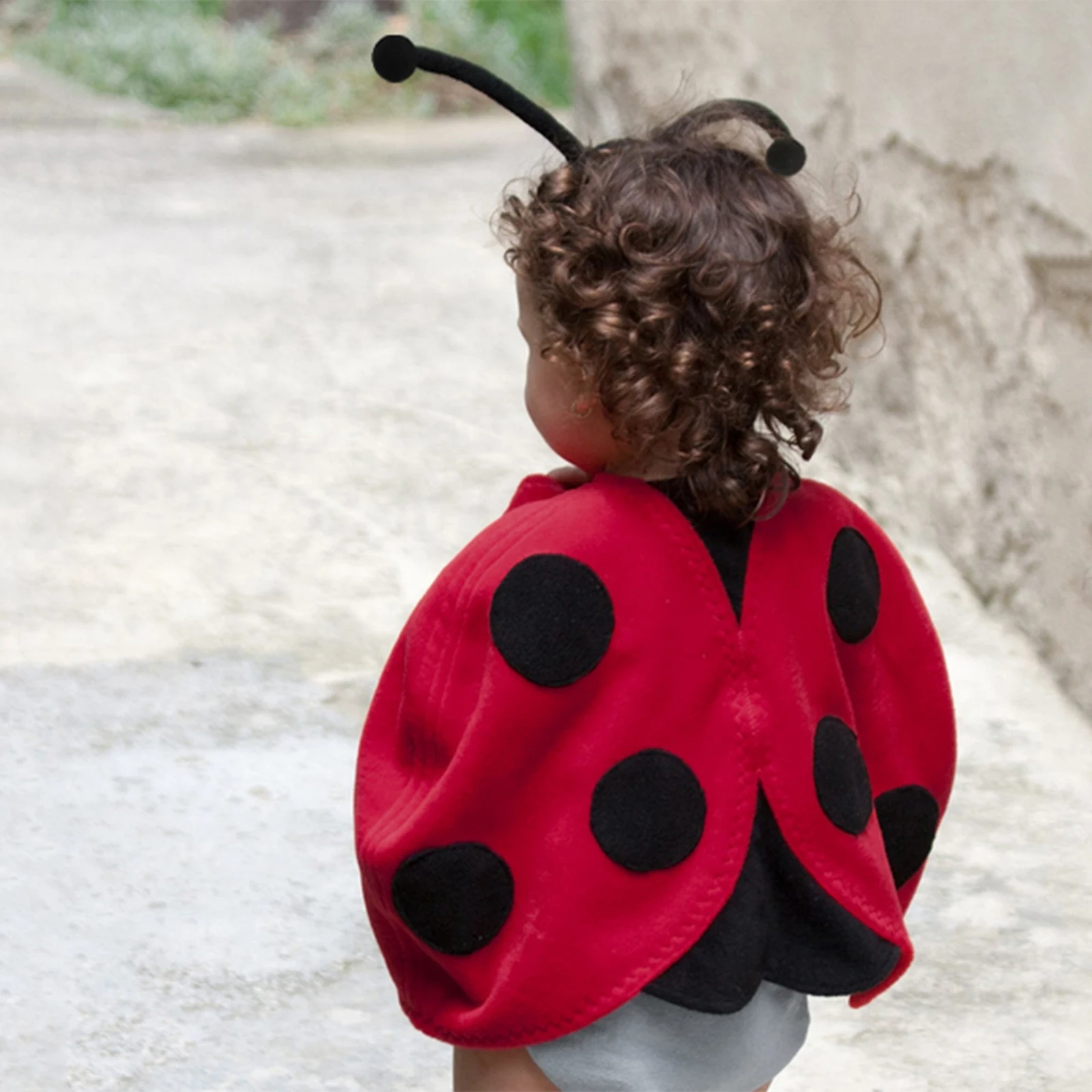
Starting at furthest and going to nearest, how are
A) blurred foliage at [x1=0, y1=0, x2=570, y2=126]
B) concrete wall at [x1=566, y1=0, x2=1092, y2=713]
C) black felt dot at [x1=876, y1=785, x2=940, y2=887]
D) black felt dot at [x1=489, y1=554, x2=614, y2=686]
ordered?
1. blurred foliage at [x1=0, y1=0, x2=570, y2=126]
2. concrete wall at [x1=566, y1=0, x2=1092, y2=713]
3. black felt dot at [x1=876, y1=785, x2=940, y2=887]
4. black felt dot at [x1=489, y1=554, x2=614, y2=686]

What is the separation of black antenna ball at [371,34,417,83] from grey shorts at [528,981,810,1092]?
0.80 meters

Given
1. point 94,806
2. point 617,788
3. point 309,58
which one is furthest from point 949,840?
point 309,58

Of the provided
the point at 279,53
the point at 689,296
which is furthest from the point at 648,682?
the point at 279,53

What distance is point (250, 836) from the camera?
2.74 metres

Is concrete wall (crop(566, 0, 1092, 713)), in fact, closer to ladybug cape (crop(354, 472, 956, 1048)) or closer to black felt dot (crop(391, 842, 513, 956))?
ladybug cape (crop(354, 472, 956, 1048))

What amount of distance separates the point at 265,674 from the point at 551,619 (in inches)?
75.8

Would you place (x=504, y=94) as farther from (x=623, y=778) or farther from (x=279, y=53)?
(x=279, y=53)

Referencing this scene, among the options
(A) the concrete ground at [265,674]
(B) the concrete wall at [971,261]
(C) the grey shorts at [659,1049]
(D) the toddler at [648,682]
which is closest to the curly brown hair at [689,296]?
(D) the toddler at [648,682]

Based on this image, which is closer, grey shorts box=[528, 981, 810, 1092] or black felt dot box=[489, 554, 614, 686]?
black felt dot box=[489, 554, 614, 686]

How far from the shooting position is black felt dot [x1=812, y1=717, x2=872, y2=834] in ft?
4.96

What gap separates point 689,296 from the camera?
56.9 inches

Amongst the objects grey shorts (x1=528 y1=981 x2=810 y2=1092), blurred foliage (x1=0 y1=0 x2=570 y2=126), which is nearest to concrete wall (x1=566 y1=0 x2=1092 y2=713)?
grey shorts (x1=528 y1=981 x2=810 y2=1092)

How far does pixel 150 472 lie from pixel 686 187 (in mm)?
2846

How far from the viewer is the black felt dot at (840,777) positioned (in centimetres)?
151
